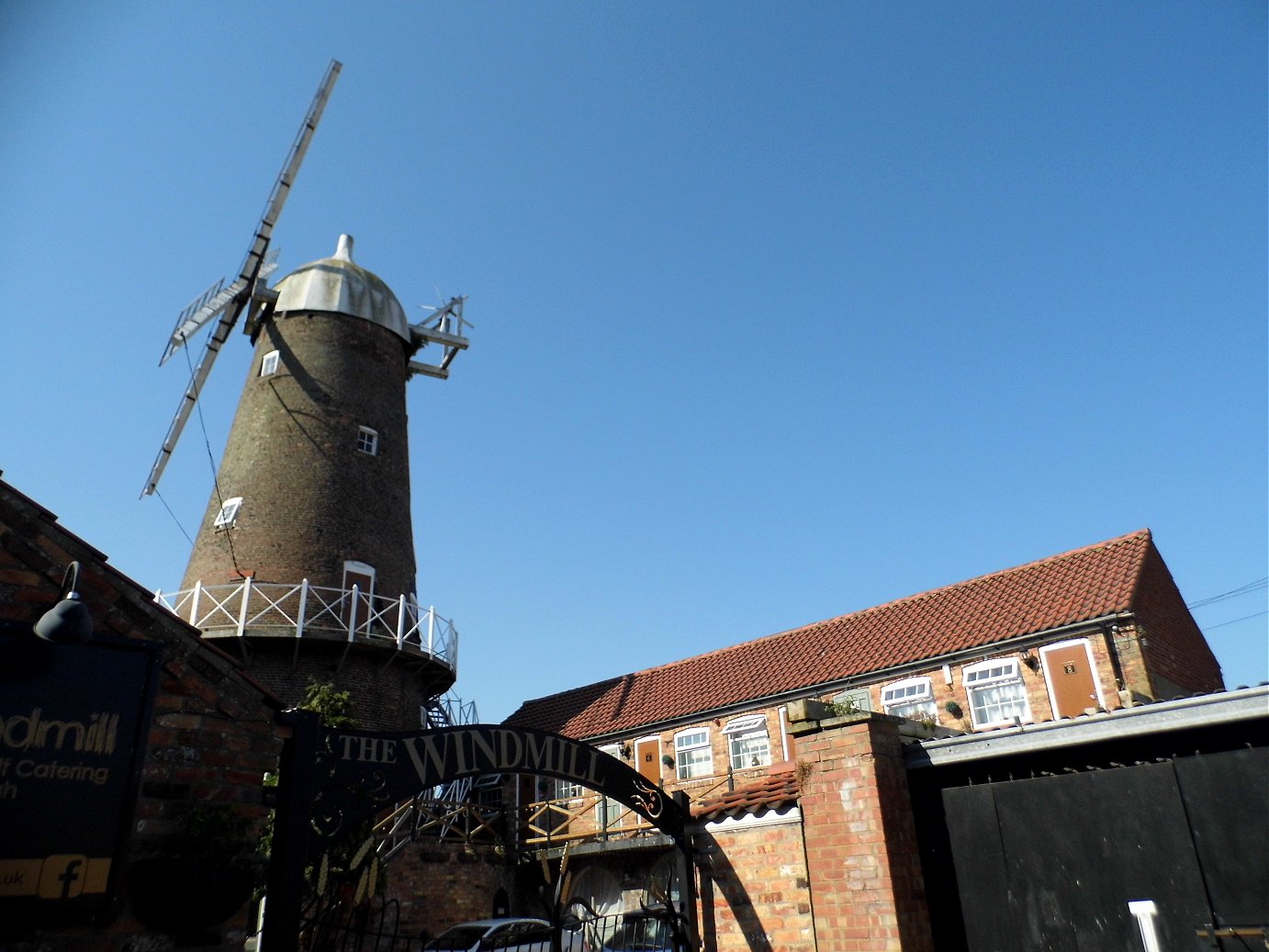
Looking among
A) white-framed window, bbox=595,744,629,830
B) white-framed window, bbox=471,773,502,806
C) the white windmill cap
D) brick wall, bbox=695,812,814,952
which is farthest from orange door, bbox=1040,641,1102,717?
the white windmill cap

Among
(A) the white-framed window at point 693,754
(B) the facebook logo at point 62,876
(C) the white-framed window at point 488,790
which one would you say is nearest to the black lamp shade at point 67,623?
(B) the facebook logo at point 62,876

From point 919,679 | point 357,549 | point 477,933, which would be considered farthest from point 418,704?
point 919,679

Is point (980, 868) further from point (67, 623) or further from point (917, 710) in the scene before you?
point (917, 710)

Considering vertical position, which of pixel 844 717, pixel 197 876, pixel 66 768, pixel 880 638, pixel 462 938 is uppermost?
pixel 880 638

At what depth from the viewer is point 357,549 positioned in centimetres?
2200

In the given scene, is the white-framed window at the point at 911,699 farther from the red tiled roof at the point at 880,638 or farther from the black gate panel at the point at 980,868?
the black gate panel at the point at 980,868

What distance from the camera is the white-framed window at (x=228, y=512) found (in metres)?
21.7

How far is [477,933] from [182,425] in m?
18.8

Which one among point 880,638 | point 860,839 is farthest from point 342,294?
point 860,839

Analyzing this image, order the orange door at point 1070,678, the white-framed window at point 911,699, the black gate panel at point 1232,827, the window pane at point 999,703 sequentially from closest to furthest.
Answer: the black gate panel at point 1232,827 → the orange door at point 1070,678 → the window pane at point 999,703 → the white-framed window at point 911,699

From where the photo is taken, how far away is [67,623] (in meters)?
5.51

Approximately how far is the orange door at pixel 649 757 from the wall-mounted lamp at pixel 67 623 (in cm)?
1863

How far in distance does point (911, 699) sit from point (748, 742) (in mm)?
4146

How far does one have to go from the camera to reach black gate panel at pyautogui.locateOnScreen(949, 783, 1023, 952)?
6.78m
